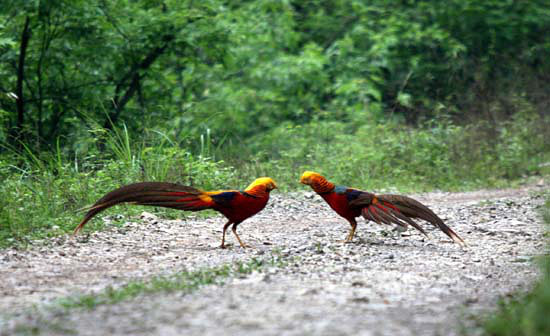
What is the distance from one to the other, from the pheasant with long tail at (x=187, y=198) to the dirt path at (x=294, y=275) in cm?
37

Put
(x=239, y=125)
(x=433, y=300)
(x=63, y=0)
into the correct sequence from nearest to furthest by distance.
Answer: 1. (x=433, y=300)
2. (x=63, y=0)
3. (x=239, y=125)

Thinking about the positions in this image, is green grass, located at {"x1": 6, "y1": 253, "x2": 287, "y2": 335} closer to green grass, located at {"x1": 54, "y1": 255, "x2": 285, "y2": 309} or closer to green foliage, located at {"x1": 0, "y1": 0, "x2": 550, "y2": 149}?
green grass, located at {"x1": 54, "y1": 255, "x2": 285, "y2": 309}

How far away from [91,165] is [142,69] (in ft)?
12.5

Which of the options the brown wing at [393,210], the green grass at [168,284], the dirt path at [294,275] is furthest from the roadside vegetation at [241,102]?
the brown wing at [393,210]

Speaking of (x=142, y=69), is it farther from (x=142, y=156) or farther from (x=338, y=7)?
(x=338, y=7)

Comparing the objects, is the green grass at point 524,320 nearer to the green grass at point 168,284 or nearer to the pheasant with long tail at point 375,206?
the green grass at point 168,284

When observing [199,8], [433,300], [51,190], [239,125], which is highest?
[199,8]

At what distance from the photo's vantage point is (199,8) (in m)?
11.6

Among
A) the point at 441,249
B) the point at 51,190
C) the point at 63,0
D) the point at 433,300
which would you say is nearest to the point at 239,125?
the point at 63,0

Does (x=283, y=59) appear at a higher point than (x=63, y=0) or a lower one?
lower

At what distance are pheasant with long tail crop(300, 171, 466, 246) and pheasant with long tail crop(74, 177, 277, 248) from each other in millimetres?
514

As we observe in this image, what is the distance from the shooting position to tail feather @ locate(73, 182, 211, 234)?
5086 mm

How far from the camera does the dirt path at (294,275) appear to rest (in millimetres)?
3105

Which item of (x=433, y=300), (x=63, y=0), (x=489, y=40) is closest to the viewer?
(x=433, y=300)
